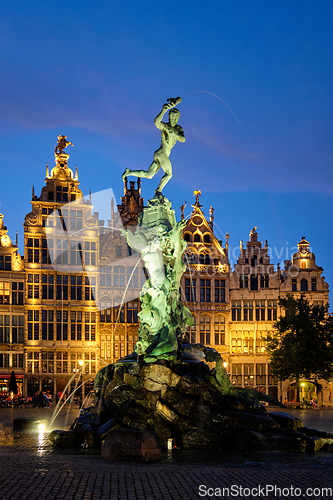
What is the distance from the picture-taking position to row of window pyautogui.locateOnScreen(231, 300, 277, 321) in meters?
61.5

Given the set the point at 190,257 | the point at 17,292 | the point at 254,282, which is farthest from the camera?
the point at 254,282

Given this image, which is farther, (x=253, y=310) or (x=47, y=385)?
(x=253, y=310)

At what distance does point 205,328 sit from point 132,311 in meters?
7.20

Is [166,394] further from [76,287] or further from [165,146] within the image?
[76,287]

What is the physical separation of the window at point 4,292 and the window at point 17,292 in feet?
1.70

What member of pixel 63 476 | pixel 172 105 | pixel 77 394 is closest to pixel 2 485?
pixel 63 476

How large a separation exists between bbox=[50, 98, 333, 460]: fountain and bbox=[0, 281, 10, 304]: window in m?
34.3

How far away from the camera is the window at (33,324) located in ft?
185

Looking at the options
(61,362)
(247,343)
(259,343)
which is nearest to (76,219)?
(61,362)

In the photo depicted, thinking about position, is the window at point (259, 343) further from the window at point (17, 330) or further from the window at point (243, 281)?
the window at point (17, 330)

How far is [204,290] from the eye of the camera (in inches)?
2419

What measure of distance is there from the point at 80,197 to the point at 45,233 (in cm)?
487

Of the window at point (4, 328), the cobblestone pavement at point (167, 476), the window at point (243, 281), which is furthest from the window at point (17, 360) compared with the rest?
the cobblestone pavement at point (167, 476)

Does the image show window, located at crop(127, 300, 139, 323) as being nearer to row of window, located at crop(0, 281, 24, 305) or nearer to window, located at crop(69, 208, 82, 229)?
window, located at crop(69, 208, 82, 229)
